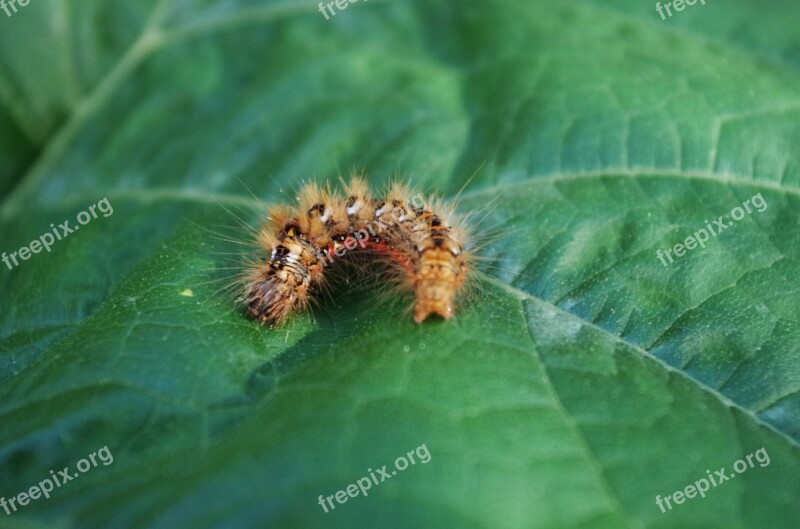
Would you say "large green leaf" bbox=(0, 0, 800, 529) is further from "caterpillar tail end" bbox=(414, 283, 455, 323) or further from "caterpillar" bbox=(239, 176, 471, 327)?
"caterpillar" bbox=(239, 176, 471, 327)

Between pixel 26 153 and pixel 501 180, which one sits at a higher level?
pixel 26 153

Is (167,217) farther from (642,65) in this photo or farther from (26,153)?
(642,65)

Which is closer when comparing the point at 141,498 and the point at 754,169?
the point at 141,498

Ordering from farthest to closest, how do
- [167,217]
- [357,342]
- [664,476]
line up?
[167,217] < [357,342] < [664,476]

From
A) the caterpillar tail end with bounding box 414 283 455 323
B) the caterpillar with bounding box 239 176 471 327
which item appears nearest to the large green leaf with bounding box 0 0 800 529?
the caterpillar tail end with bounding box 414 283 455 323

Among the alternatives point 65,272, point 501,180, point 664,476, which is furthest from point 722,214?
point 65,272

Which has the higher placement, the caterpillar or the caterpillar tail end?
the caterpillar

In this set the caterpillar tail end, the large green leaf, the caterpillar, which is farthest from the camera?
the caterpillar
